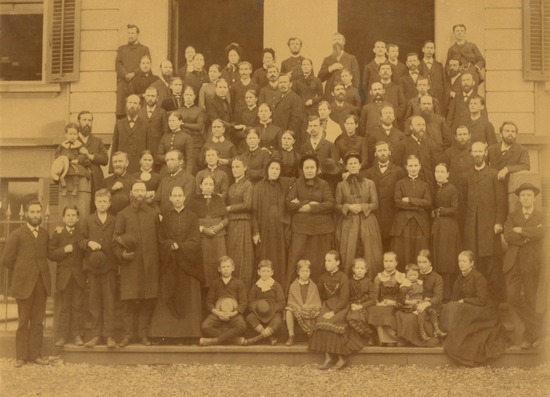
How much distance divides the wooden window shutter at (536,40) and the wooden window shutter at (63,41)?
438cm

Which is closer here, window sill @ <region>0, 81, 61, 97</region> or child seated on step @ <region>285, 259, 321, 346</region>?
child seated on step @ <region>285, 259, 321, 346</region>

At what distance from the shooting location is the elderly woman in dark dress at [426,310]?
7.05m

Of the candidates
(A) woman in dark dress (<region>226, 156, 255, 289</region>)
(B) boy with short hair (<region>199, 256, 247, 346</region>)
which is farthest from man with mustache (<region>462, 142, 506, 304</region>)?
(B) boy with short hair (<region>199, 256, 247, 346</region>)

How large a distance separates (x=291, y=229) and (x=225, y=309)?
37.7 inches

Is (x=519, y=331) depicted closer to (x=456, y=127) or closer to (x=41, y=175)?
(x=456, y=127)

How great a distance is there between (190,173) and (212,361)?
1.83 metres

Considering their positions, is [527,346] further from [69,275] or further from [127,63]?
[127,63]

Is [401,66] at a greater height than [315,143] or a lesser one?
greater

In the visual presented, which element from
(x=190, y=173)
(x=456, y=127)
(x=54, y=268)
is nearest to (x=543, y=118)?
(x=456, y=127)

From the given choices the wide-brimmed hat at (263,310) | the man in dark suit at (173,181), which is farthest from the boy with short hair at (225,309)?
the man in dark suit at (173,181)

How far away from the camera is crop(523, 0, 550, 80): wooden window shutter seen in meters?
8.13

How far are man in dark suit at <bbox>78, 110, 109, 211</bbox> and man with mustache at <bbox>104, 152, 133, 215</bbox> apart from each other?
11 cm

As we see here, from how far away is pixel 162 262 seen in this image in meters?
7.45

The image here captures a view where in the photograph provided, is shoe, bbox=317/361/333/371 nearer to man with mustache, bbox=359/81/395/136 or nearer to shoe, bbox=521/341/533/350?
shoe, bbox=521/341/533/350
